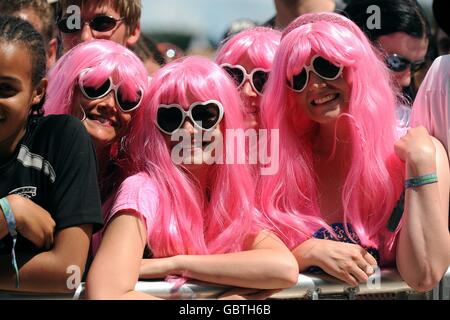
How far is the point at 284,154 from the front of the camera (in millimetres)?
3197

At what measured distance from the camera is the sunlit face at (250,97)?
344 cm

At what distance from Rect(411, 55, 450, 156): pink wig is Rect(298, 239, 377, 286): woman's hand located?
0.54 metres

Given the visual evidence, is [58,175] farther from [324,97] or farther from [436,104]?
[436,104]

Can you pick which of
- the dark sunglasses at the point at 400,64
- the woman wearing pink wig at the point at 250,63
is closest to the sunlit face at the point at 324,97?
the woman wearing pink wig at the point at 250,63

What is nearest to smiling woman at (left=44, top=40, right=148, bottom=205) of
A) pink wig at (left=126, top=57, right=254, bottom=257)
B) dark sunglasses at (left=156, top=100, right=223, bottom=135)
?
pink wig at (left=126, top=57, right=254, bottom=257)

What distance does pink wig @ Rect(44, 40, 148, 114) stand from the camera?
127 inches

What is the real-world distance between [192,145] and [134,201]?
0.33 metres

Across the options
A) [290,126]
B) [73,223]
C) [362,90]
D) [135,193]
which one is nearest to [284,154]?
[290,126]

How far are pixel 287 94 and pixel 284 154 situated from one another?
24 cm

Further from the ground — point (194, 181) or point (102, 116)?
point (102, 116)

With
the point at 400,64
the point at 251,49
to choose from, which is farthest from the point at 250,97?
the point at 400,64

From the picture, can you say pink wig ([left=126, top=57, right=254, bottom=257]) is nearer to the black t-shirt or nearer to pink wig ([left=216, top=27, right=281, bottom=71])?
the black t-shirt

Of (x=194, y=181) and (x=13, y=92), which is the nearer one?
(x=13, y=92)

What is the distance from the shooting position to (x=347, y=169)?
323cm
